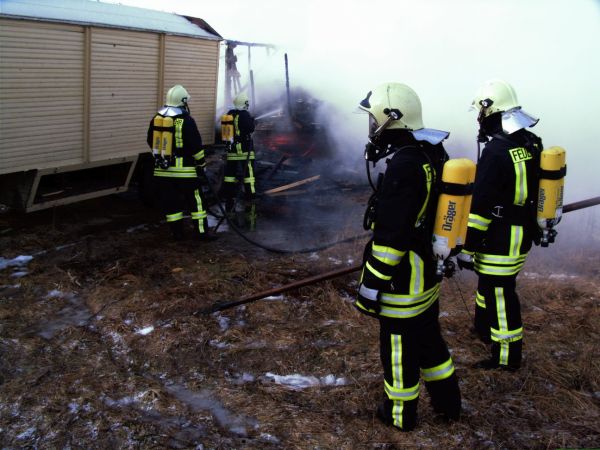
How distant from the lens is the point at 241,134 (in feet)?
28.7

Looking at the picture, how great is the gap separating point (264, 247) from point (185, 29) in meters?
3.75

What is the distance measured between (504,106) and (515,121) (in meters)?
0.17

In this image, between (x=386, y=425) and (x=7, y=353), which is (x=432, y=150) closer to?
(x=386, y=425)

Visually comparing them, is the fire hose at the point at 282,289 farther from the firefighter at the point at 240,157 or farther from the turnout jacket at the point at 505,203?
the firefighter at the point at 240,157

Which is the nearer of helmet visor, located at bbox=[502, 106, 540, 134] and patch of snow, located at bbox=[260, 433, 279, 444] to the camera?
patch of snow, located at bbox=[260, 433, 279, 444]

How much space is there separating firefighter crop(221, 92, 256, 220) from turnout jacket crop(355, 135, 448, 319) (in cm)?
579

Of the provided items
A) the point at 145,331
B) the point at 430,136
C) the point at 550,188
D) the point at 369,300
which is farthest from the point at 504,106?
the point at 145,331

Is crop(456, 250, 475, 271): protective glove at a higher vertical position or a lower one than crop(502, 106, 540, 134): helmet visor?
lower

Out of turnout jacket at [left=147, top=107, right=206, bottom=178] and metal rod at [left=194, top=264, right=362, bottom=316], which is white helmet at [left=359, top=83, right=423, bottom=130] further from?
turnout jacket at [left=147, top=107, right=206, bottom=178]

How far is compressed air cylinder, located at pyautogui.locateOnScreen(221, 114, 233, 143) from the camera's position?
855 centimetres

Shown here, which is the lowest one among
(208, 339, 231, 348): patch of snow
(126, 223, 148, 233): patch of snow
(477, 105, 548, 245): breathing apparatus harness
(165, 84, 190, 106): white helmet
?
(208, 339, 231, 348): patch of snow

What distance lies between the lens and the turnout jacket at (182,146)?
6.50 metres

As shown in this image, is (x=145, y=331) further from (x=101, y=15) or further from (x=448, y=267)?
(x=101, y=15)

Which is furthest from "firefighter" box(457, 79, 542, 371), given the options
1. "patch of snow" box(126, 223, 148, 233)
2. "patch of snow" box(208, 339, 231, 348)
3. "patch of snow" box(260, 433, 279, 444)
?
"patch of snow" box(126, 223, 148, 233)
